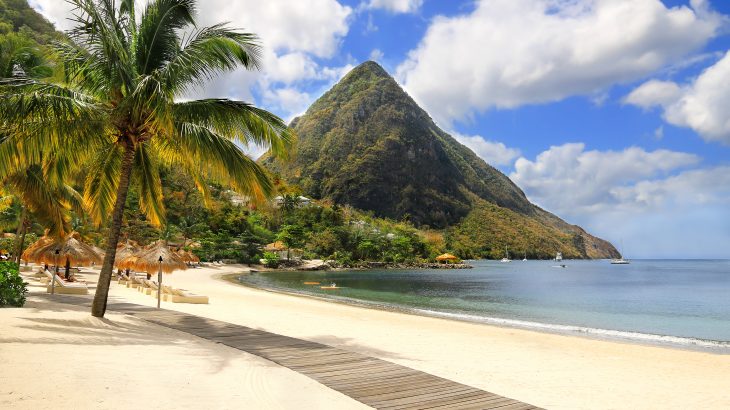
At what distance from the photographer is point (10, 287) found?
9156 mm

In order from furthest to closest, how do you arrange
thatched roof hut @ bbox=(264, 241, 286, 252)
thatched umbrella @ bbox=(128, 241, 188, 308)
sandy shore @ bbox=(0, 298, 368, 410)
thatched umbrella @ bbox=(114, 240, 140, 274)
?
thatched roof hut @ bbox=(264, 241, 286, 252)
thatched umbrella @ bbox=(114, 240, 140, 274)
thatched umbrella @ bbox=(128, 241, 188, 308)
sandy shore @ bbox=(0, 298, 368, 410)

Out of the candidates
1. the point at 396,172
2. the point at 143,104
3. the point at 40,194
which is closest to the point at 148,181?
the point at 143,104

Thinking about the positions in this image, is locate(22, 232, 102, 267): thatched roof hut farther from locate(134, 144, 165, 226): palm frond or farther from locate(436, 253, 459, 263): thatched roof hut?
locate(436, 253, 459, 263): thatched roof hut

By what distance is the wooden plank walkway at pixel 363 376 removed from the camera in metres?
4.80

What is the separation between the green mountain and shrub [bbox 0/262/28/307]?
103 meters

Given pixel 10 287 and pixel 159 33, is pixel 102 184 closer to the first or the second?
pixel 10 287

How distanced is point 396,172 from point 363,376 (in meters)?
128

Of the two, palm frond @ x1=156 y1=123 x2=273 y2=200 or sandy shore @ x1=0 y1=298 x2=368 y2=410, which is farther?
palm frond @ x1=156 y1=123 x2=273 y2=200

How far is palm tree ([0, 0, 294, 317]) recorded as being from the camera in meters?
7.88

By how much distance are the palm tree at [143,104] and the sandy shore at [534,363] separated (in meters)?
3.13

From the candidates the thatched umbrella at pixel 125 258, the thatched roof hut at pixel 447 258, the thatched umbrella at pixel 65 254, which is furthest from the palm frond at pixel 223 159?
the thatched roof hut at pixel 447 258

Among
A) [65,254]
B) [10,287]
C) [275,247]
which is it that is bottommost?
[10,287]

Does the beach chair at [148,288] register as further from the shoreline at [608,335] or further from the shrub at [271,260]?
the shrub at [271,260]

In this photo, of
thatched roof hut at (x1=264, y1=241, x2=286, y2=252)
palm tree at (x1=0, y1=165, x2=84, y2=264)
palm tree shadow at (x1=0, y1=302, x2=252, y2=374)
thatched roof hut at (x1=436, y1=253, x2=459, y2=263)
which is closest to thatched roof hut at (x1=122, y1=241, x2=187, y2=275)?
palm tree at (x1=0, y1=165, x2=84, y2=264)
